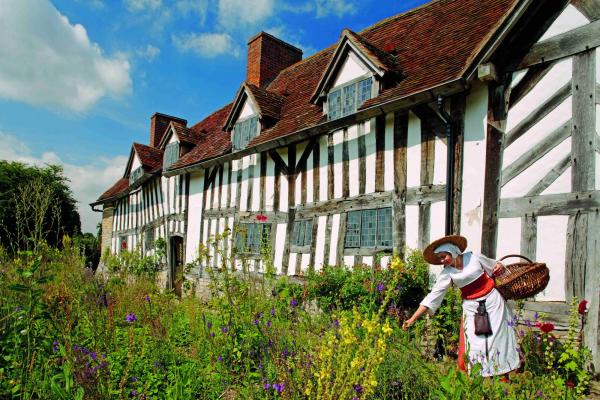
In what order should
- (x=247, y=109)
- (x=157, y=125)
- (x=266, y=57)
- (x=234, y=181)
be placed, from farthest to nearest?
(x=157, y=125), (x=266, y=57), (x=234, y=181), (x=247, y=109)

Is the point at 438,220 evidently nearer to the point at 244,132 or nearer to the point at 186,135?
the point at 244,132

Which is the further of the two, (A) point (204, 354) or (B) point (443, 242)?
(B) point (443, 242)

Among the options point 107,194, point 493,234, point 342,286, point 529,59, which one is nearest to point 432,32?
point 529,59

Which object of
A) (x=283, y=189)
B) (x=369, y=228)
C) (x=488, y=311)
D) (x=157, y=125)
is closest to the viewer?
(x=488, y=311)

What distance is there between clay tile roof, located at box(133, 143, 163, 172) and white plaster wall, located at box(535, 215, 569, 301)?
14.0m

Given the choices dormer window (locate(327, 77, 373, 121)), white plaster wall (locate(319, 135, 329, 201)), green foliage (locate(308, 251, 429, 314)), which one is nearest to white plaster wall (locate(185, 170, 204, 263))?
white plaster wall (locate(319, 135, 329, 201))

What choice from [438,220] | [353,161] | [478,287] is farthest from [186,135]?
[478,287]

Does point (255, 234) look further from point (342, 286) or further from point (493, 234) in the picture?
point (493, 234)

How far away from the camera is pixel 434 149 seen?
20.6 feet

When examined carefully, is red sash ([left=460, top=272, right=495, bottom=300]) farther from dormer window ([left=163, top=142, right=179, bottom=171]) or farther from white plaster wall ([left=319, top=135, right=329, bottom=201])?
dormer window ([left=163, top=142, right=179, bottom=171])

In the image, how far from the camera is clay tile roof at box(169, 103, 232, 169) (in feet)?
37.2

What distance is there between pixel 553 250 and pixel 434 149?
216 cm

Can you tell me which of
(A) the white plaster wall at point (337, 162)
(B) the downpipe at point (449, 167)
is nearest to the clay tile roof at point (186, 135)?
(A) the white plaster wall at point (337, 162)

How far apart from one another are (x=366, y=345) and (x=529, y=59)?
189 inches
